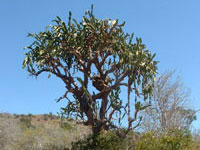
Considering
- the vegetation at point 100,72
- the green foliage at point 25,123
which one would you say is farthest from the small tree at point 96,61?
the green foliage at point 25,123

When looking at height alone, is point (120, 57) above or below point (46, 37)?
below

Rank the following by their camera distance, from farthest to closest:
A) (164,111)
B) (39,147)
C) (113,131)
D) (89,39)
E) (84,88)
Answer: (164,111) → (39,147) → (113,131) → (89,39) → (84,88)

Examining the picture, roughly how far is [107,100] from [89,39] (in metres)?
1.98

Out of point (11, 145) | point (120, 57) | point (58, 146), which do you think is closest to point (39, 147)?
point (58, 146)

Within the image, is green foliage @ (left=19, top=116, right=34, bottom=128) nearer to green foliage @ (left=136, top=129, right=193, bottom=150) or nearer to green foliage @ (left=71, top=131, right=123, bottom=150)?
green foliage @ (left=71, top=131, right=123, bottom=150)

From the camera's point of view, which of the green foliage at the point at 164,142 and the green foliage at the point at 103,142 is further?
the green foliage at the point at 103,142

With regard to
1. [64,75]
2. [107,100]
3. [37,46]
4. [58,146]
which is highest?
[37,46]

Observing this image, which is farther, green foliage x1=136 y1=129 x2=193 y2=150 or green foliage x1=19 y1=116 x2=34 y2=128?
green foliage x1=19 y1=116 x2=34 y2=128

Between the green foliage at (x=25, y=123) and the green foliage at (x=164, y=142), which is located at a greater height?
the green foliage at (x=25, y=123)

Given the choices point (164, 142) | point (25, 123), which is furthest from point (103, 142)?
point (25, 123)

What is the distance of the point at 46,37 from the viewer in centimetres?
1017

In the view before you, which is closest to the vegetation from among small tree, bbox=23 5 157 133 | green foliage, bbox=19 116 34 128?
small tree, bbox=23 5 157 133

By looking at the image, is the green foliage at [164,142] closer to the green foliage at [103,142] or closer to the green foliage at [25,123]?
the green foliage at [103,142]

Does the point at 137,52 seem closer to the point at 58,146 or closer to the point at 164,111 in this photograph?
the point at 58,146
